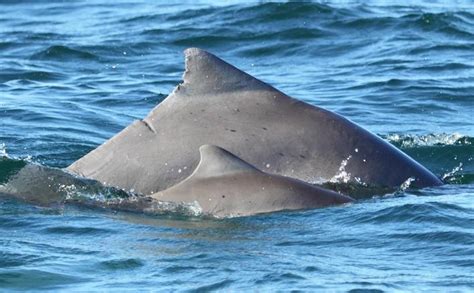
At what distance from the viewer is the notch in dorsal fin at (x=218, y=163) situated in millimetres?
9312

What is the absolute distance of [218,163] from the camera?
367 inches

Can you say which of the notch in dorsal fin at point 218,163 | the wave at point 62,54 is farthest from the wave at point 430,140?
the wave at point 62,54

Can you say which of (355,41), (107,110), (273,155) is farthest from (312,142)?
(355,41)

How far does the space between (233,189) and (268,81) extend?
28.6 ft

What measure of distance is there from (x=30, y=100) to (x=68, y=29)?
6055 millimetres

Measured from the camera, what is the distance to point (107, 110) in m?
16.2

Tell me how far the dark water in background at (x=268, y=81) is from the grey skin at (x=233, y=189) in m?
0.11

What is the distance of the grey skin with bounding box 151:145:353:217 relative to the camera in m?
9.33

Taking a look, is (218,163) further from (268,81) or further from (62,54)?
(62,54)

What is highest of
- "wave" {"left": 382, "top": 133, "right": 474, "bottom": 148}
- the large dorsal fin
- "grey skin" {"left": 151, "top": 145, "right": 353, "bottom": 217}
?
the large dorsal fin

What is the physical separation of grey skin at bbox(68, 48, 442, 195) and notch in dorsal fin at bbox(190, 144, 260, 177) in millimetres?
636

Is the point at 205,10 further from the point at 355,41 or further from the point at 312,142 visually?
the point at 312,142

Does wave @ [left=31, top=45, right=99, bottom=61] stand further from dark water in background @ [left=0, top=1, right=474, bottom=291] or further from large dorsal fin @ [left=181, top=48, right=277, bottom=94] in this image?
large dorsal fin @ [left=181, top=48, right=277, bottom=94]

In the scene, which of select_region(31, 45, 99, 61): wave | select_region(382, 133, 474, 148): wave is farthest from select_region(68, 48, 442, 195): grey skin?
select_region(31, 45, 99, 61): wave
